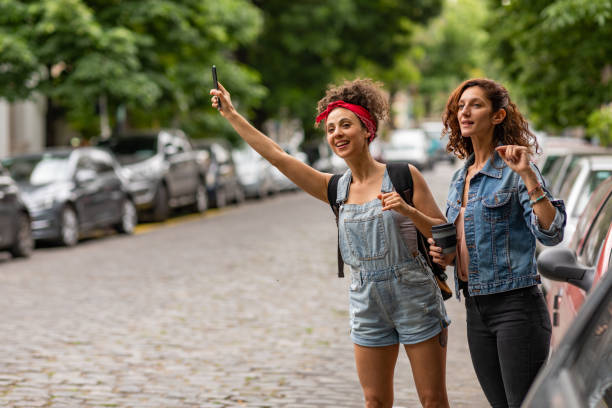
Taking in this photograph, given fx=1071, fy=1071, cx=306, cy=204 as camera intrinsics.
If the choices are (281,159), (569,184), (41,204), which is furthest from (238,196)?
(281,159)

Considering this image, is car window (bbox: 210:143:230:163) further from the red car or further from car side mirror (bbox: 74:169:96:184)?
the red car

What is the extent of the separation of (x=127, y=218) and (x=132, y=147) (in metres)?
3.83

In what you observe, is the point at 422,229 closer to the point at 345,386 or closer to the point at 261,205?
the point at 345,386

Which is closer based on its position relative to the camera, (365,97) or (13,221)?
(365,97)

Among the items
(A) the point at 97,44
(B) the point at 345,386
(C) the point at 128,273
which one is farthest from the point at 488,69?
(B) the point at 345,386

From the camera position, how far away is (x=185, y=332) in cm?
880

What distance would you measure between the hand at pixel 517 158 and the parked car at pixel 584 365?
3.14ft

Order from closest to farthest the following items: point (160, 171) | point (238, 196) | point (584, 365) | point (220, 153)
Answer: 1. point (584, 365)
2. point (160, 171)
3. point (220, 153)
4. point (238, 196)

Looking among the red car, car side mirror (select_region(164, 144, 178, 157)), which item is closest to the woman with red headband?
the red car

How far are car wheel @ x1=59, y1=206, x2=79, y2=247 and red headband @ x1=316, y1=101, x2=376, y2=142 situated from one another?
41.6 ft

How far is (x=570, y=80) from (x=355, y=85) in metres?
14.4

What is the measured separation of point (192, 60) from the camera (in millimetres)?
26203

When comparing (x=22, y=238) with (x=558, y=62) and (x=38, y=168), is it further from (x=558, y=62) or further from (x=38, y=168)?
(x=558, y=62)

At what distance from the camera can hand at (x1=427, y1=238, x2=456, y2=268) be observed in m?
3.88
